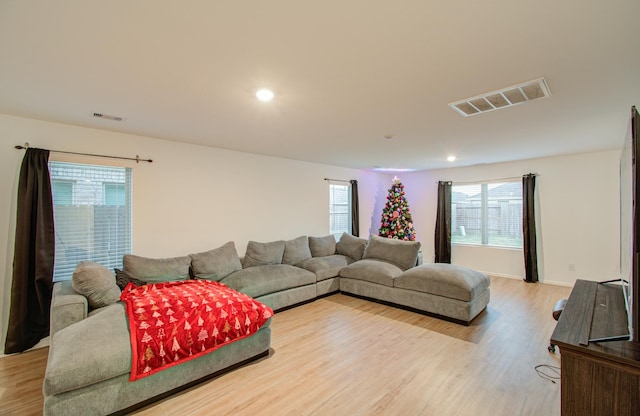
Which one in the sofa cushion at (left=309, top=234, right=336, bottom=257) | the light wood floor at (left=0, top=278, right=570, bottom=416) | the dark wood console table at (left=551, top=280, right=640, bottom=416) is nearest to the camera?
the dark wood console table at (left=551, top=280, right=640, bottom=416)

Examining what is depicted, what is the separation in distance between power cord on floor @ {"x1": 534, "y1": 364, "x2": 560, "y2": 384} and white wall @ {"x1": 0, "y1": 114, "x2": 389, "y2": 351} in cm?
411

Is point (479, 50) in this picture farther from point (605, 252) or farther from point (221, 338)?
point (605, 252)

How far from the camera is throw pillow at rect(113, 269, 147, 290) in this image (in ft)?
10.2

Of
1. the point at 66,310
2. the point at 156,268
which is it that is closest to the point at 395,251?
the point at 156,268

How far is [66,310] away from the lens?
2.32 metres

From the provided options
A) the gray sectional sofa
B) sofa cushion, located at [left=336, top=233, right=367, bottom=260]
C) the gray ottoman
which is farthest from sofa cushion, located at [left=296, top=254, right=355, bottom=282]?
the gray ottoman

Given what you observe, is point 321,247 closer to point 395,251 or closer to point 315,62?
point 395,251

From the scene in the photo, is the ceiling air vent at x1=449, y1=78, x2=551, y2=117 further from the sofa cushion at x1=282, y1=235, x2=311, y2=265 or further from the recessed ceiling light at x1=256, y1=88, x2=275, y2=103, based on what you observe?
the sofa cushion at x1=282, y1=235, x2=311, y2=265

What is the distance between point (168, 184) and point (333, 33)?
11.1 feet

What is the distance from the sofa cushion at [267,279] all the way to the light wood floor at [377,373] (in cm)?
47

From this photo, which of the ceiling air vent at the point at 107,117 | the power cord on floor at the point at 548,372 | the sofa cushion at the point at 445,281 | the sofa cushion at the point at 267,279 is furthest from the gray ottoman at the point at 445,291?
the ceiling air vent at the point at 107,117

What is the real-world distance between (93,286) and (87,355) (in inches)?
37.8

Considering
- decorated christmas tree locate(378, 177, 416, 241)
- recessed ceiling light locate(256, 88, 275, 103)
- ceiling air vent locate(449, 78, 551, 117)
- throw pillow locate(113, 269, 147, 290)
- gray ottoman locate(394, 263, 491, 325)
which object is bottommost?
gray ottoman locate(394, 263, 491, 325)

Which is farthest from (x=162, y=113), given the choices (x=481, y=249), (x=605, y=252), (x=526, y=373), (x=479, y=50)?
(x=605, y=252)
